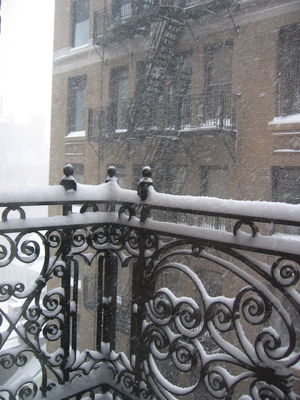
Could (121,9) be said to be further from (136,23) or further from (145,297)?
(145,297)

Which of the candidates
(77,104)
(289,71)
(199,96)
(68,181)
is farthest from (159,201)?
(77,104)

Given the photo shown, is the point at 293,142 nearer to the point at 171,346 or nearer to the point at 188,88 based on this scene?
the point at 188,88

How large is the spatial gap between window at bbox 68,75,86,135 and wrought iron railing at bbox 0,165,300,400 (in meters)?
14.2

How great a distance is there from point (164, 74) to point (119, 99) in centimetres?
311

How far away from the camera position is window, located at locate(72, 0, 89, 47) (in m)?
16.0

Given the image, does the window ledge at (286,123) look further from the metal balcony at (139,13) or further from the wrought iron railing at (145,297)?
the wrought iron railing at (145,297)

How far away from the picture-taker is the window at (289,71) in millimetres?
9578

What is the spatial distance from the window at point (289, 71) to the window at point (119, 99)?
17.2ft

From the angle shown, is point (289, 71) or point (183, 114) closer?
point (289, 71)

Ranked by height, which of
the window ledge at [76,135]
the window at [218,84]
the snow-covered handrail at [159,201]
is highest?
the window at [218,84]

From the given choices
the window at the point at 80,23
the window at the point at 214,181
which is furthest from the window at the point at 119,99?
the window at the point at 214,181

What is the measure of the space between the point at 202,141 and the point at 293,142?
8.78ft

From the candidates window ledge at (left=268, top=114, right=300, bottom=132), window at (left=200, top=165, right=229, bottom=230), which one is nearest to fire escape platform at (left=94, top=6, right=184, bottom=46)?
window ledge at (left=268, top=114, right=300, bottom=132)

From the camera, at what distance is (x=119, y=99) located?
14.4 meters
